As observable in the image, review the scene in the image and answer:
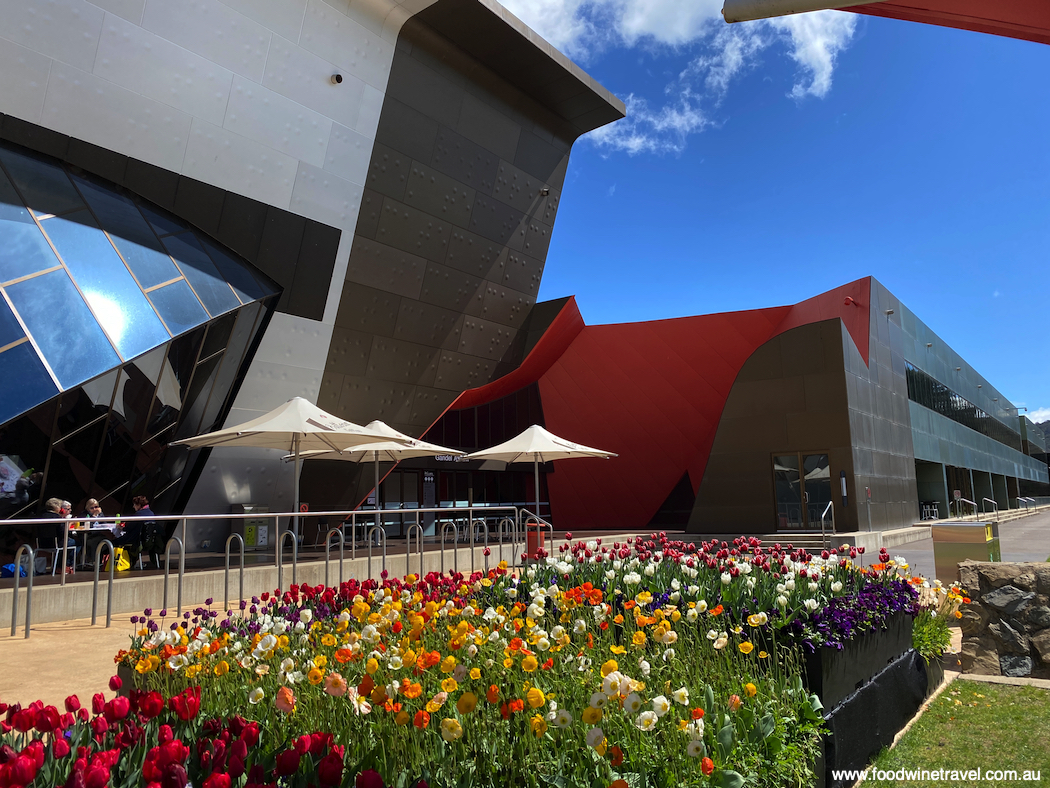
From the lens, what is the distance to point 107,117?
443 inches

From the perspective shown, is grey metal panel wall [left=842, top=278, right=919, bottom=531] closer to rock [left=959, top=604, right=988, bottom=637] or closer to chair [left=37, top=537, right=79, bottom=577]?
rock [left=959, top=604, right=988, bottom=637]

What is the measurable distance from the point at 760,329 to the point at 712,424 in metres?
3.16

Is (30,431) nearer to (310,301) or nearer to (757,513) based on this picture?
(310,301)

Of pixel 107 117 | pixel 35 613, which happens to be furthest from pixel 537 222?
pixel 35 613

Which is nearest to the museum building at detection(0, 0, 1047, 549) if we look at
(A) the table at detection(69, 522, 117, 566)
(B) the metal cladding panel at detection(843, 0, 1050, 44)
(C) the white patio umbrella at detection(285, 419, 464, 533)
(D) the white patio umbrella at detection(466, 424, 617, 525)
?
(A) the table at detection(69, 522, 117, 566)

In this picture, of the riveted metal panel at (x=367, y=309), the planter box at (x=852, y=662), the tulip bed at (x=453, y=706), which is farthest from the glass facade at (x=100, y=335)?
the planter box at (x=852, y=662)

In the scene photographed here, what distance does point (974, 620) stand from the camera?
20.9 ft

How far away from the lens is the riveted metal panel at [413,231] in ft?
51.0

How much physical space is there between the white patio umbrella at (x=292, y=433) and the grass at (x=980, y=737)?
25.4ft

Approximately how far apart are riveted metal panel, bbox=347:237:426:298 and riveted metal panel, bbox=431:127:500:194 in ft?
7.34

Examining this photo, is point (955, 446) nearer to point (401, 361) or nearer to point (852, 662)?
point (401, 361)

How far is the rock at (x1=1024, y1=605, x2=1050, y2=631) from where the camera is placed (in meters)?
6.15

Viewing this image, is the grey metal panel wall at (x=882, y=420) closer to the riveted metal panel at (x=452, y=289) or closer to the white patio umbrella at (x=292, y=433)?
the riveted metal panel at (x=452, y=289)

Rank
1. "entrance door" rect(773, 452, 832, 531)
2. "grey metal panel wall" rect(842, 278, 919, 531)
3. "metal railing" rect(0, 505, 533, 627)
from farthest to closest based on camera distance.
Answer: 1. "grey metal panel wall" rect(842, 278, 919, 531)
2. "entrance door" rect(773, 452, 832, 531)
3. "metal railing" rect(0, 505, 533, 627)
